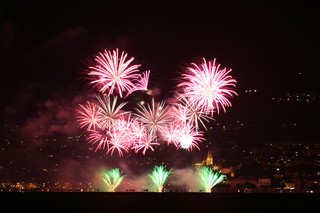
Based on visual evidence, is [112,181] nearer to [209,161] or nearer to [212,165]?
[212,165]

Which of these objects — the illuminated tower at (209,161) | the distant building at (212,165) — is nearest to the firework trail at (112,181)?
the distant building at (212,165)

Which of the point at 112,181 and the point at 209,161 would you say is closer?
the point at 112,181

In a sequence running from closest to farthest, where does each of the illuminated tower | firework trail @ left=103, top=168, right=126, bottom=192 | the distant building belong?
firework trail @ left=103, top=168, right=126, bottom=192, the distant building, the illuminated tower

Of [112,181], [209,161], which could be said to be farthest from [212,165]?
[112,181]

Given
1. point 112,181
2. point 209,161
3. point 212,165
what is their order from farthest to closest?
point 209,161
point 212,165
point 112,181

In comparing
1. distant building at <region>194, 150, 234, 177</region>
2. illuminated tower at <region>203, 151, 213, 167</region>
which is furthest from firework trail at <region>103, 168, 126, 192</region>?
illuminated tower at <region>203, 151, 213, 167</region>

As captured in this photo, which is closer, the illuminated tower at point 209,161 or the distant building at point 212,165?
the distant building at point 212,165

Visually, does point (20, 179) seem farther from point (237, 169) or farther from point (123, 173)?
point (237, 169)

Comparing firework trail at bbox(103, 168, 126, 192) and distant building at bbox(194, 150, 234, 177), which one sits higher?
distant building at bbox(194, 150, 234, 177)

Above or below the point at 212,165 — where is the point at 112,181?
below

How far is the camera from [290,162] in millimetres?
78875

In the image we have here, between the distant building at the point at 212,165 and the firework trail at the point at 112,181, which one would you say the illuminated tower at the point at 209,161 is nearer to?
the distant building at the point at 212,165

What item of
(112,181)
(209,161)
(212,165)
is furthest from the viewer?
(209,161)

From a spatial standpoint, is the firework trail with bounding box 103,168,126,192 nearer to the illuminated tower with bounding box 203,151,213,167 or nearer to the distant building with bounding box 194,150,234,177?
the distant building with bounding box 194,150,234,177
